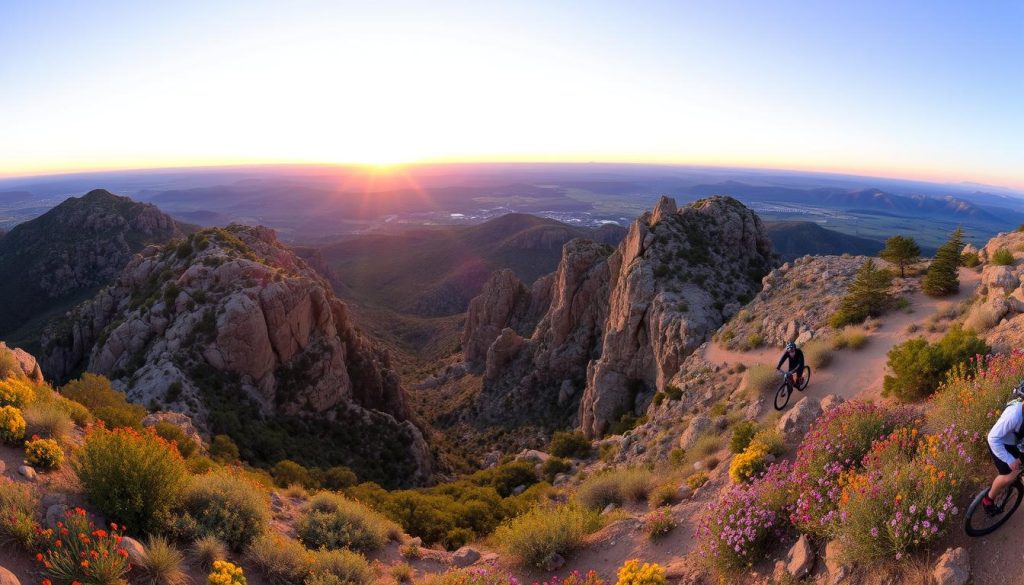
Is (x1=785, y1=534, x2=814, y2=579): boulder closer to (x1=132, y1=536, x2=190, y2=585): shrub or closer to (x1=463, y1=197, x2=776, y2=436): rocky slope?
(x1=132, y1=536, x2=190, y2=585): shrub

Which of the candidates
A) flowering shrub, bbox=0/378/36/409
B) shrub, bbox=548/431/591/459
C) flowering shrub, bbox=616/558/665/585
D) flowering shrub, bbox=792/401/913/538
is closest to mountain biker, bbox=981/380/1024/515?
flowering shrub, bbox=792/401/913/538

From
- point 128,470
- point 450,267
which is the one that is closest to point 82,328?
point 128,470

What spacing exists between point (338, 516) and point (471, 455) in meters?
31.0

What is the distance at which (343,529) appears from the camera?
1016cm

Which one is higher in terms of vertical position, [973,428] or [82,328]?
[973,428]

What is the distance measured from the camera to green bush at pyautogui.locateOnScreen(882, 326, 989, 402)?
420 inches

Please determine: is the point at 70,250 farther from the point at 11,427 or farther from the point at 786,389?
the point at 786,389

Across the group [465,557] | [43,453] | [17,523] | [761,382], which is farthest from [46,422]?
[761,382]

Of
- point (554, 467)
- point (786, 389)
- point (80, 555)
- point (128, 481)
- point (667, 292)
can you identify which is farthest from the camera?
point (667, 292)

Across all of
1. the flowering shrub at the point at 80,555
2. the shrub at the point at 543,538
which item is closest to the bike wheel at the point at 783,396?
the shrub at the point at 543,538

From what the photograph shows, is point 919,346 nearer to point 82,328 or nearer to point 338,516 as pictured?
point 338,516

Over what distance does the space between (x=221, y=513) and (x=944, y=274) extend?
2509 cm

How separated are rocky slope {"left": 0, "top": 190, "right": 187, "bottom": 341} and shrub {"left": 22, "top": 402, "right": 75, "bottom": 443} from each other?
79.1 metres

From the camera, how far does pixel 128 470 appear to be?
26.0ft
